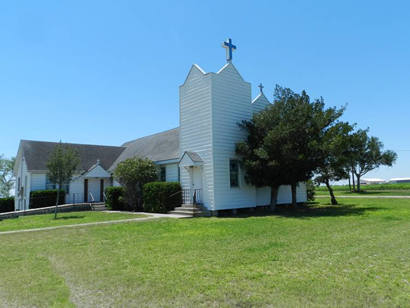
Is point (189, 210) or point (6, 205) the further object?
point (6, 205)

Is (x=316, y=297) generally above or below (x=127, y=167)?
below

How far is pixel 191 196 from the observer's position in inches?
739

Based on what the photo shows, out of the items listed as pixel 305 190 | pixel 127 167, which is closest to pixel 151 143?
pixel 127 167

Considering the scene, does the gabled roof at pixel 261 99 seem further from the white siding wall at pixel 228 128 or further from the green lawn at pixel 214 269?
the green lawn at pixel 214 269

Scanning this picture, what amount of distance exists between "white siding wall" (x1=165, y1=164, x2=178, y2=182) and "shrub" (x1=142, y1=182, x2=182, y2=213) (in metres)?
2.03

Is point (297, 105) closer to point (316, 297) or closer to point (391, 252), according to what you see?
point (391, 252)

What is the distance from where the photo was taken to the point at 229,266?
620cm

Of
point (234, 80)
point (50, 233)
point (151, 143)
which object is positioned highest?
point (234, 80)

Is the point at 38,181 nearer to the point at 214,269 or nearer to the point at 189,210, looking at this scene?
the point at 189,210

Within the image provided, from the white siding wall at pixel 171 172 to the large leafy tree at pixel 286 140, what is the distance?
4.99 m

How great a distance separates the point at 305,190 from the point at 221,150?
371 inches

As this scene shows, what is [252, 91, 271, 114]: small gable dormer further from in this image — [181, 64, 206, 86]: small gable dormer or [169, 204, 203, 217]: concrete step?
[169, 204, 203, 217]: concrete step

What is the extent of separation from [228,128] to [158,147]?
850 cm

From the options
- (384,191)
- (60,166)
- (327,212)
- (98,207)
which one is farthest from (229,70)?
(384,191)
